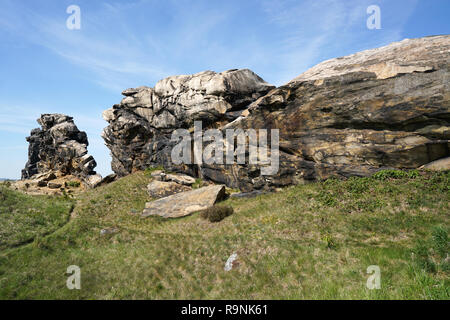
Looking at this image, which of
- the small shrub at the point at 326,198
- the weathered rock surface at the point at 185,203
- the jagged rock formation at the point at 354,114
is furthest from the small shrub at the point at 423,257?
the weathered rock surface at the point at 185,203

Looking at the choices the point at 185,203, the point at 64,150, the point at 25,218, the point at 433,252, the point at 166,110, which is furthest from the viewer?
the point at 64,150

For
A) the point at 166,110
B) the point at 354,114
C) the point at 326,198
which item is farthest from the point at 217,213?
the point at 166,110

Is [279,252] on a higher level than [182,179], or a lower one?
lower

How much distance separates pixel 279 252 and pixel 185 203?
52.9 feet

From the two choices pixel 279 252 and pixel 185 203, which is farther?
pixel 185 203

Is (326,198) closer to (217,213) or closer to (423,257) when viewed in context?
(423,257)

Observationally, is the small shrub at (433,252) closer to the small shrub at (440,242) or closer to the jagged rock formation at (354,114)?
the small shrub at (440,242)

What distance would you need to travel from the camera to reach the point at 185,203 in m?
27.1

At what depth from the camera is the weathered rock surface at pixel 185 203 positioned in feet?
85.0

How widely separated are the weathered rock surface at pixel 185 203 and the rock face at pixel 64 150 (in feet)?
87.8

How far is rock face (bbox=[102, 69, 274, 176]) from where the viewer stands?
35.9 meters

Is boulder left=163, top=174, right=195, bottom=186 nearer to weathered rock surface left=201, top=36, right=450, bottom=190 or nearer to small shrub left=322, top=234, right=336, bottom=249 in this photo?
weathered rock surface left=201, top=36, right=450, bottom=190

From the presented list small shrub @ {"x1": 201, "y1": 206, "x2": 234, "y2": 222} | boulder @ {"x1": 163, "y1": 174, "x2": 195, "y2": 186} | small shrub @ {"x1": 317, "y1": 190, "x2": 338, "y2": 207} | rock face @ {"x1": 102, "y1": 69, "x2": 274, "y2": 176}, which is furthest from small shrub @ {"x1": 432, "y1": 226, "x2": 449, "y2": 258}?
boulder @ {"x1": 163, "y1": 174, "x2": 195, "y2": 186}
